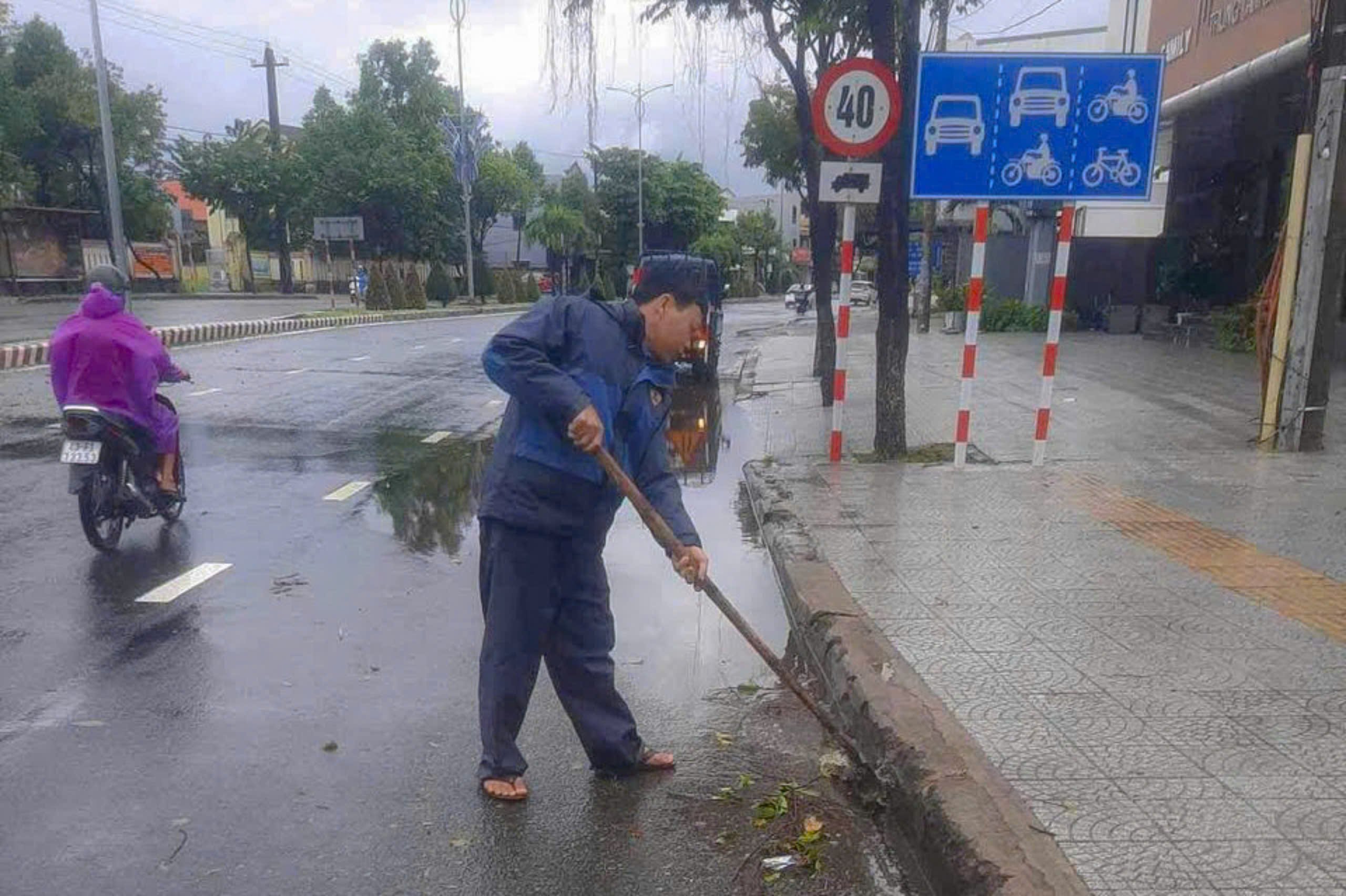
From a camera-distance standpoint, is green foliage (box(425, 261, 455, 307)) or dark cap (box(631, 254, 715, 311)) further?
green foliage (box(425, 261, 455, 307))

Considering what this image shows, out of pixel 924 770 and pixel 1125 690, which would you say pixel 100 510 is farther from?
pixel 1125 690

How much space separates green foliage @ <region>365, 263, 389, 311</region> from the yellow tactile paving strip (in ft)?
110

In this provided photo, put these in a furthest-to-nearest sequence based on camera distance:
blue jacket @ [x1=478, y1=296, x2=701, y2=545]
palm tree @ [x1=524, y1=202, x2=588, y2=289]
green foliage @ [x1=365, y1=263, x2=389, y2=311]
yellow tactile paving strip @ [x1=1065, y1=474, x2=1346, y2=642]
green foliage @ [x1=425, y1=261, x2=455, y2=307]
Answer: palm tree @ [x1=524, y1=202, x2=588, y2=289] → green foliage @ [x1=425, y1=261, x2=455, y2=307] → green foliage @ [x1=365, y1=263, x2=389, y2=311] → yellow tactile paving strip @ [x1=1065, y1=474, x2=1346, y2=642] → blue jacket @ [x1=478, y1=296, x2=701, y2=545]

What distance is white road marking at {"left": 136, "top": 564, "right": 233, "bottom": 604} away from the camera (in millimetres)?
5258

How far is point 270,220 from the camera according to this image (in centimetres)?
4903

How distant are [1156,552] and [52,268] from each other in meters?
43.0

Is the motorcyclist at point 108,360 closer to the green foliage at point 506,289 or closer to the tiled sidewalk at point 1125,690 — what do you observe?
the tiled sidewalk at point 1125,690

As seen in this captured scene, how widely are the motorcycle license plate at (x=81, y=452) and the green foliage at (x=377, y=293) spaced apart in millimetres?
32271

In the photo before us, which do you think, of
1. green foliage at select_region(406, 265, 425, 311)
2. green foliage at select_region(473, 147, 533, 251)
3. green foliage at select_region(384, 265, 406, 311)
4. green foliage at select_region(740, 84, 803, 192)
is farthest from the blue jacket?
green foliage at select_region(473, 147, 533, 251)

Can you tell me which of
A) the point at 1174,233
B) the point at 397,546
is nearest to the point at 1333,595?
the point at 397,546

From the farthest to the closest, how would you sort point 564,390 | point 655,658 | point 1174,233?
point 1174,233
point 655,658
point 564,390

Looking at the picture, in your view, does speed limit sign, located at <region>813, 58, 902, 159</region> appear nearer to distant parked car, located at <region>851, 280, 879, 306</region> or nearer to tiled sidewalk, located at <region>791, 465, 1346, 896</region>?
tiled sidewalk, located at <region>791, 465, 1346, 896</region>

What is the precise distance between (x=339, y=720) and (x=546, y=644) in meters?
1.01

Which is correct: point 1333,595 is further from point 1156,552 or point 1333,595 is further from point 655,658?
point 655,658
